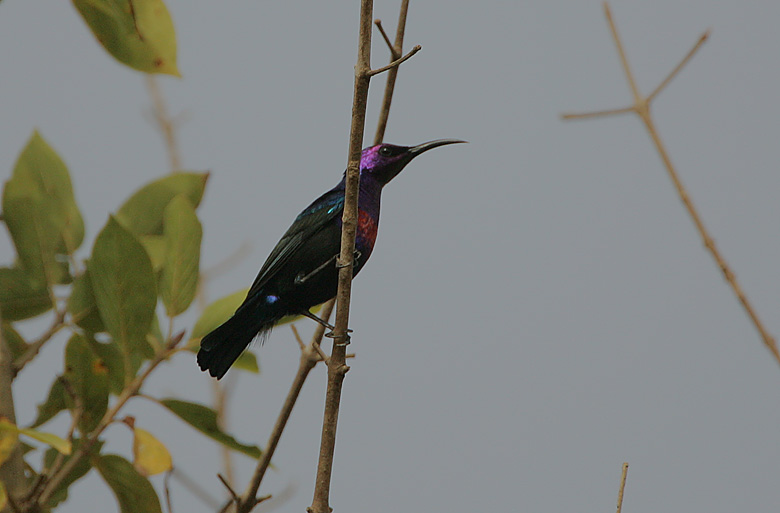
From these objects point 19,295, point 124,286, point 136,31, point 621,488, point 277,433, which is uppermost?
point 136,31

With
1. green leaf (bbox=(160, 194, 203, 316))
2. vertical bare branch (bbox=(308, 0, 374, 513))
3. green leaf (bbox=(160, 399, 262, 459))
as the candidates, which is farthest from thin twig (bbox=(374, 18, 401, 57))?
green leaf (bbox=(160, 399, 262, 459))

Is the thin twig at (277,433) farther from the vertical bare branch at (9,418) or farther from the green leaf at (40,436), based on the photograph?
the vertical bare branch at (9,418)

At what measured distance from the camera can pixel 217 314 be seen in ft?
Result: 6.00

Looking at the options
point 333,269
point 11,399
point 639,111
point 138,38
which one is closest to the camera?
point 639,111

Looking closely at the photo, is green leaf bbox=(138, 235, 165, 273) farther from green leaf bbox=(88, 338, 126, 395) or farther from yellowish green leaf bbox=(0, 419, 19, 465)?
yellowish green leaf bbox=(0, 419, 19, 465)

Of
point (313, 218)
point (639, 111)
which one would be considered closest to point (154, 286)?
point (313, 218)

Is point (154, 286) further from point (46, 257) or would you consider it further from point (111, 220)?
point (46, 257)

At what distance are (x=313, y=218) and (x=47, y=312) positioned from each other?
647 millimetres

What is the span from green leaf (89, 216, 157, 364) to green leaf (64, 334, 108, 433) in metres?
0.07

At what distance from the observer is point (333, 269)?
5.99 ft

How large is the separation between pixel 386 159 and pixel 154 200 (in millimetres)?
557

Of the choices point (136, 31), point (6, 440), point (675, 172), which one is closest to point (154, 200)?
point (136, 31)

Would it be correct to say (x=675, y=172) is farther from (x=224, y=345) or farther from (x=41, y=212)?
(x=41, y=212)

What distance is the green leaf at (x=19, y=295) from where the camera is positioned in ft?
6.10
